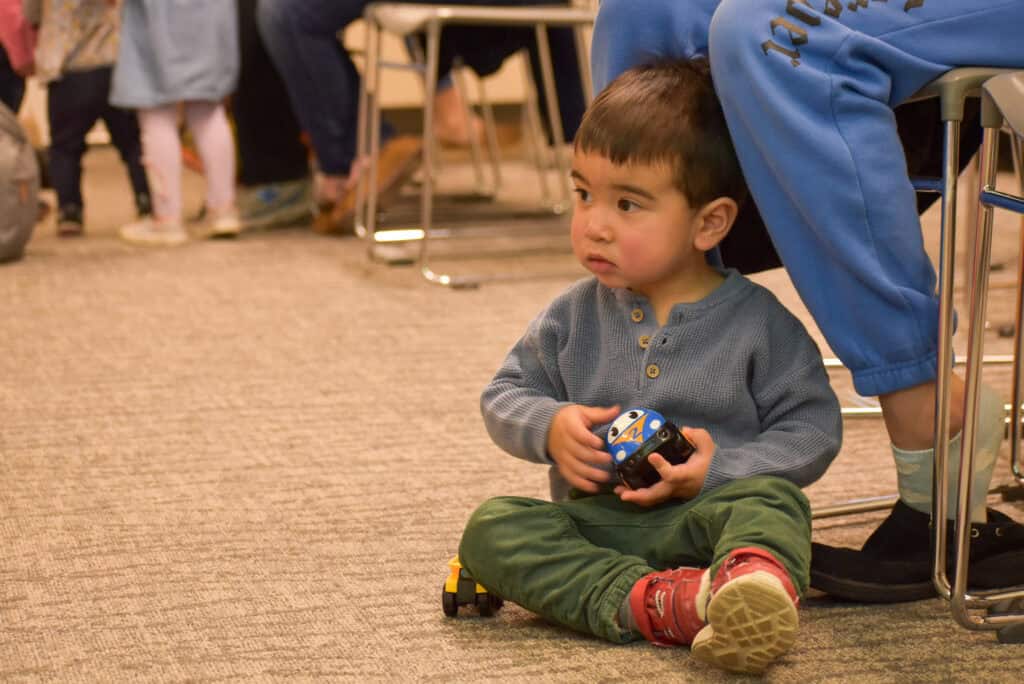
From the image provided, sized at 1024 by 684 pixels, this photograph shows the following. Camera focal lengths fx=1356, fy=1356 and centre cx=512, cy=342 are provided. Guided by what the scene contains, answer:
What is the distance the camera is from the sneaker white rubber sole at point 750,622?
87 cm

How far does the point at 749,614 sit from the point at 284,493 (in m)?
0.63

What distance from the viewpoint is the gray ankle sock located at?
1.01 m

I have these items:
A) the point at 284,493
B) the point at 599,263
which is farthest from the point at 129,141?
the point at 599,263

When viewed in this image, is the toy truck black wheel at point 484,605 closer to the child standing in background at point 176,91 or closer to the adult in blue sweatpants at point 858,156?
the adult in blue sweatpants at point 858,156

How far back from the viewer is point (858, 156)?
3.14ft

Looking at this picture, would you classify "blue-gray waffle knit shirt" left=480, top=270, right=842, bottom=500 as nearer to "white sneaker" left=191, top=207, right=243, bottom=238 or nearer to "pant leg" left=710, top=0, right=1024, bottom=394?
"pant leg" left=710, top=0, right=1024, bottom=394

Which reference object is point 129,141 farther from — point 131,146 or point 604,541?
point 604,541

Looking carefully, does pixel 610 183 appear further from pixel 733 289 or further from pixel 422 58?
pixel 422 58

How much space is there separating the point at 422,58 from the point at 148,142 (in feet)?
2.16

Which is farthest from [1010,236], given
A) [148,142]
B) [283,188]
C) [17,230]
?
[17,230]

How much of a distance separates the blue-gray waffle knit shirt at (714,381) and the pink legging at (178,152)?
2054mm

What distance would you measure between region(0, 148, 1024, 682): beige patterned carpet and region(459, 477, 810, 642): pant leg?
0.04 metres

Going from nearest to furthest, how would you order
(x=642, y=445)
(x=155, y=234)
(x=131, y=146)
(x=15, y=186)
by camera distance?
(x=642, y=445) < (x=15, y=186) < (x=155, y=234) < (x=131, y=146)

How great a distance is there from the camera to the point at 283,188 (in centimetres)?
330
